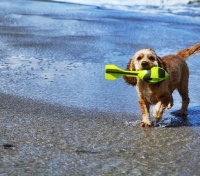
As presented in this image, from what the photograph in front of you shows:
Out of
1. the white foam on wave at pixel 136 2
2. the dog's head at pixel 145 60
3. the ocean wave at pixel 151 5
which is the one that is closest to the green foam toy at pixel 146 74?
the dog's head at pixel 145 60

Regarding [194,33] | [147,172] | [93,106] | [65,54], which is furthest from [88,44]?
[147,172]

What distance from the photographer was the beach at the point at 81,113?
3.65 metres

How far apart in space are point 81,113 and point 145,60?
0.88 m

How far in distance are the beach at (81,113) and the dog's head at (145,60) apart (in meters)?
0.57

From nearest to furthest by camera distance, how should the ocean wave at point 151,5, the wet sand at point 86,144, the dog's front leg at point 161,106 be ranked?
1. the wet sand at point 86,144
2. the dog's front leg at point 161,106
3. the ocean wave at point 151,5

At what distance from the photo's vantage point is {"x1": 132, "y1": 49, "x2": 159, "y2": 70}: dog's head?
4.99 meters

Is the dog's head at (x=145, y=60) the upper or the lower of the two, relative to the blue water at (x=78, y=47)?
upper

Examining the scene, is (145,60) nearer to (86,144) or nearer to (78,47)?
(86,144)

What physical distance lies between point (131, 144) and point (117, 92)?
6.92ft

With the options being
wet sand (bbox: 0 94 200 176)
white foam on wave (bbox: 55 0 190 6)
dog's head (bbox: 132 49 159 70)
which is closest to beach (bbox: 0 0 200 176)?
wet sand (bbox: 0 94 200 176)

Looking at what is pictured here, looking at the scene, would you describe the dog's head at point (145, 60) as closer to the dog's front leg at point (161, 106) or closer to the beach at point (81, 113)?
the dog's front leg at point (161, 106)

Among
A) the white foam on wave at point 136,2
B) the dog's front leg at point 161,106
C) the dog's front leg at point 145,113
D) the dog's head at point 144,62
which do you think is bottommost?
the white foam on wave at point 136,2

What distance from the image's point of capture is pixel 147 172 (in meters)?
3.47

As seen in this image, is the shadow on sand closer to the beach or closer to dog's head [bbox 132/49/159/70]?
the beach
